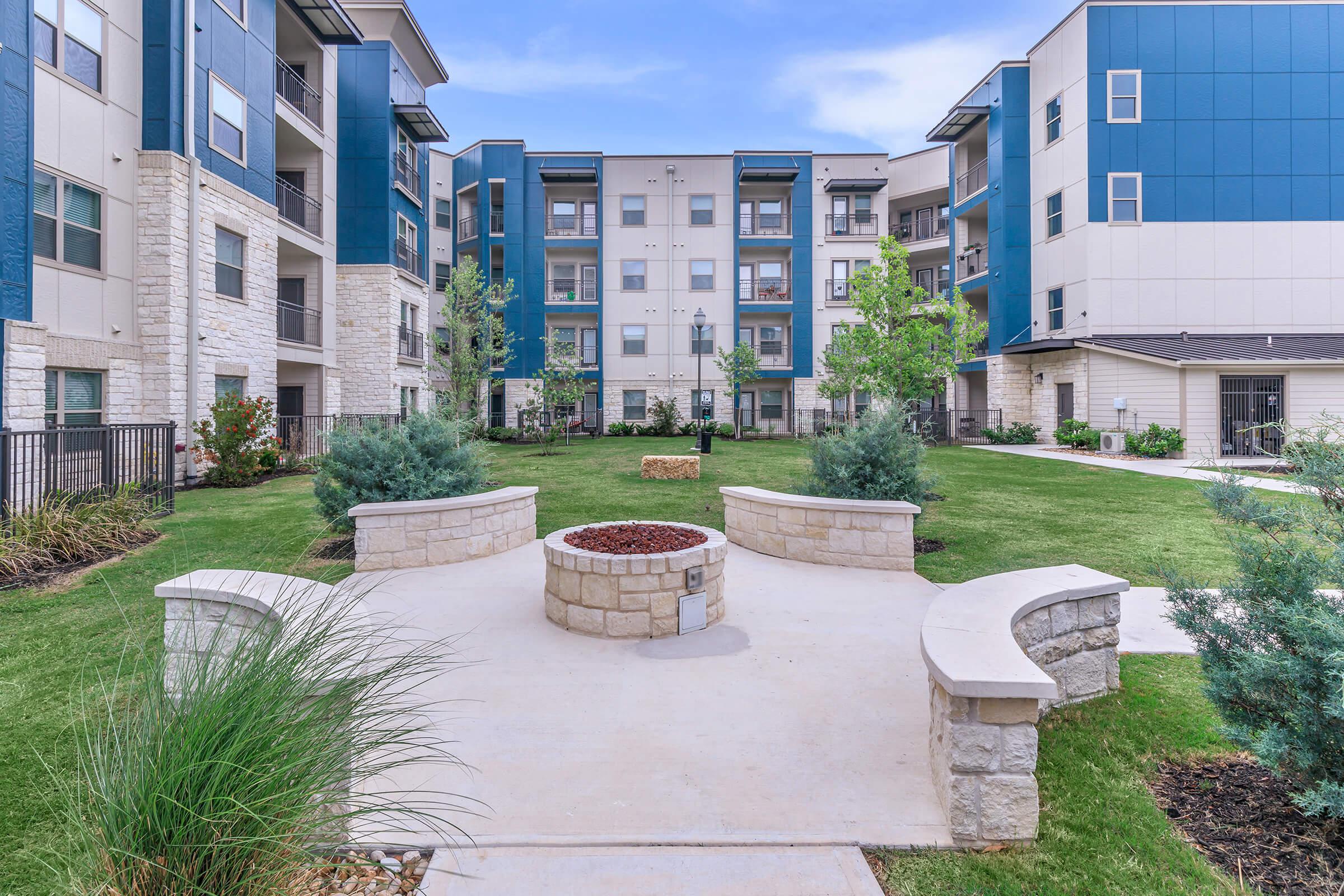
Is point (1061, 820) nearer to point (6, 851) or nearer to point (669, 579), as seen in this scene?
point (669, 579)

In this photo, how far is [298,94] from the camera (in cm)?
1980

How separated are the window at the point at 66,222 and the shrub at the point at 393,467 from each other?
314 inches

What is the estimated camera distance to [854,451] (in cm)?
851

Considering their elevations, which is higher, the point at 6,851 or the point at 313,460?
the point at 313,460

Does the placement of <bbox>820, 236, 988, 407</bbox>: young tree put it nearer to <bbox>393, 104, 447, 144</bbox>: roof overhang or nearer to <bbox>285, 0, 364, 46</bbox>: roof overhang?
<bbox>393, 104, 447, 144</bbox>: roof overhang

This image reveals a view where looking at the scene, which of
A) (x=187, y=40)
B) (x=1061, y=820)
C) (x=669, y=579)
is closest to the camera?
(x=1061, y=820)

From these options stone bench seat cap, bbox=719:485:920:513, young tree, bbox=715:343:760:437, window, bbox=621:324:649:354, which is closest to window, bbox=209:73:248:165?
stone bench seat cap, bbox=719:485:920:513

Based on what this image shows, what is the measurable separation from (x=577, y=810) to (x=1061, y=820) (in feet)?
7.13

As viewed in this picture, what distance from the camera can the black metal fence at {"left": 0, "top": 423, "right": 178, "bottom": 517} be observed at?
26.6 ft

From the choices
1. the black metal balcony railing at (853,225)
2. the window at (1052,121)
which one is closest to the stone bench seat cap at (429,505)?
the window at (1052,121)

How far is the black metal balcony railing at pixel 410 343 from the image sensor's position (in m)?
23.7

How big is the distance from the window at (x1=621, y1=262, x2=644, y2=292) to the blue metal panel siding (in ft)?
64.8

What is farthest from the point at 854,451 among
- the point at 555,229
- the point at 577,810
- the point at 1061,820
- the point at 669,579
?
the point at 555,229

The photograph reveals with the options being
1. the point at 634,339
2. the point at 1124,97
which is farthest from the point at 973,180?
the point at 634,339
